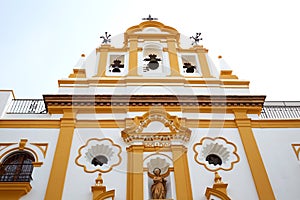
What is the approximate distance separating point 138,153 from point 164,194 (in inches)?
56.8

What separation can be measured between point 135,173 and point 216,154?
2786 millimetres

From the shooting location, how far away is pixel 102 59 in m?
14.9

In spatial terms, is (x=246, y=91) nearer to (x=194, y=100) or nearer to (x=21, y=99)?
(x=194, y=100)

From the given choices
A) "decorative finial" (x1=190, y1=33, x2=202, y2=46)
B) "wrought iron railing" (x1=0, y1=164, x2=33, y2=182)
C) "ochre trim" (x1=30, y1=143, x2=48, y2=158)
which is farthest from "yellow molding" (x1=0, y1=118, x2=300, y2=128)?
"decorative finial" (x1=190, y1=33, x2=202, y2=46)

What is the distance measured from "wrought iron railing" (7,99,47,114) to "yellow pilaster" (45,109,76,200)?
59.3 inches

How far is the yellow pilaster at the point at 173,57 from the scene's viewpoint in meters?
14.1

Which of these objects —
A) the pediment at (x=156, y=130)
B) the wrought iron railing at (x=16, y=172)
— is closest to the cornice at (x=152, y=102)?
the pediment at (x=156, y=130)

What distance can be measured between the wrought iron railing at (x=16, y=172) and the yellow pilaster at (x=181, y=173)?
160 inches

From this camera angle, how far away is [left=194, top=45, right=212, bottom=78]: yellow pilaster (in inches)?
556

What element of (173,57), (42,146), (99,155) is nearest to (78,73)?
(173,57)

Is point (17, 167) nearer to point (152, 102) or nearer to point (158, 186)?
point (158, 186)

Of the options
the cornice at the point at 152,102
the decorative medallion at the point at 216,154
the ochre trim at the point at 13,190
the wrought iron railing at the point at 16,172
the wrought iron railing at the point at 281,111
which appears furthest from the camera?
the wrought iron railing at the point at 281,111

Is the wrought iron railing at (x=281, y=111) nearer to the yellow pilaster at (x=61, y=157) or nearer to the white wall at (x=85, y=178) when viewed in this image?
the white wall at (x=85, y=178)

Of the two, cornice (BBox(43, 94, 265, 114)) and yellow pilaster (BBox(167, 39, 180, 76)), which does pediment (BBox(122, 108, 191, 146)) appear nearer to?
cornice (BBox(43, 94, 265, 114))
